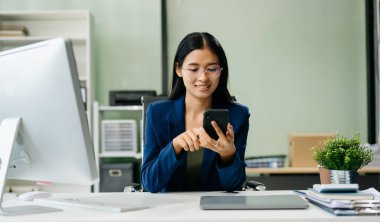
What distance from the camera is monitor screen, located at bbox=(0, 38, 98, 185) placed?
1.21 metres

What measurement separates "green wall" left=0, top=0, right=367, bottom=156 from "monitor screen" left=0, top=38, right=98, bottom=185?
316 centimetres

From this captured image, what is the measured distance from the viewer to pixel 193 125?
6.56ft

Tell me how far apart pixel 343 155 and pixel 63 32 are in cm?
334

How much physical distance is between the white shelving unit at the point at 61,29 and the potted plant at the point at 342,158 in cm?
279

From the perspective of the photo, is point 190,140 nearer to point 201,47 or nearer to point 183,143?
point 183,143

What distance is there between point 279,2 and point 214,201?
11.1ft

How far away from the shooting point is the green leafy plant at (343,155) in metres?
1.66

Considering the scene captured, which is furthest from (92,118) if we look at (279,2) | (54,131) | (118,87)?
(54,131)

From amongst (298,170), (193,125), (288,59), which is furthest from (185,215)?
(288,59)

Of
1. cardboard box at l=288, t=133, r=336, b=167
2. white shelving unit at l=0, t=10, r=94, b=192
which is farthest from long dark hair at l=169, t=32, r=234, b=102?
white shelving unit at l=0, t=10, r=94, b=192

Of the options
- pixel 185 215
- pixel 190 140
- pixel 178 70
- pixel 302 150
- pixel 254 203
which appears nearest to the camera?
pixel 185 215

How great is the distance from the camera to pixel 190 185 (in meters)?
1.97

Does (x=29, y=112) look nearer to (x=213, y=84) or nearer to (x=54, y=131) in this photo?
(x=54, y=131)

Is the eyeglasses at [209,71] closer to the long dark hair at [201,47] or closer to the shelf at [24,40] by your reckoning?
the long dark hair at [201,47]
